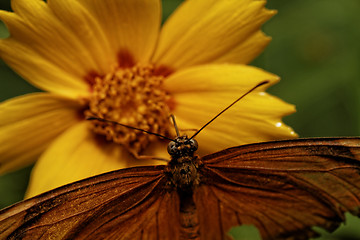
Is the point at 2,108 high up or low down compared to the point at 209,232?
up

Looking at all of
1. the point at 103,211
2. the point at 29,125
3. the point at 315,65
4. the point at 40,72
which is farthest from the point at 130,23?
the point at 315,65

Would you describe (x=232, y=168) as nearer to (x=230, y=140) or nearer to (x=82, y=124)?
(x=230, y=140)

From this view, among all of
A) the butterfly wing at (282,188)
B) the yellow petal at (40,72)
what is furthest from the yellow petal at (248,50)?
the yellow petal at (40,72)

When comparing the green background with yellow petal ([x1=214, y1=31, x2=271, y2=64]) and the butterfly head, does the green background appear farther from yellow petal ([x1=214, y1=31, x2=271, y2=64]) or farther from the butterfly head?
the butterfly head

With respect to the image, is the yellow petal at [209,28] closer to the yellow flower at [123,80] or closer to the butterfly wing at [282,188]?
the yellow flower at [123,80]

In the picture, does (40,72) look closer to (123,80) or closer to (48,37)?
(48,37)

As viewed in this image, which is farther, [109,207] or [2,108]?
[2,108]

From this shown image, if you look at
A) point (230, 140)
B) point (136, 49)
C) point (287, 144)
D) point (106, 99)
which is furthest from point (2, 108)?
point (287, 144)
